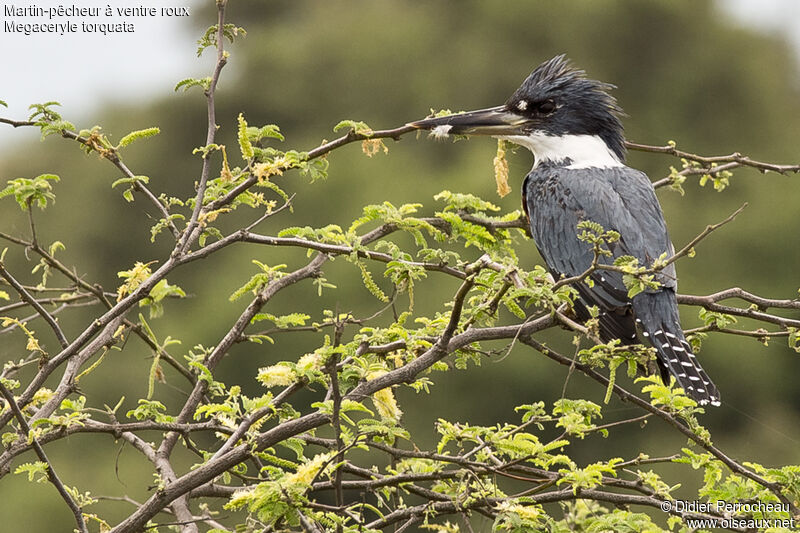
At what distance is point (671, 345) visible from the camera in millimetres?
3236

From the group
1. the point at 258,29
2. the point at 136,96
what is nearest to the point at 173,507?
the point at 136,96

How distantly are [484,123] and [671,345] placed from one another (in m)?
1.17

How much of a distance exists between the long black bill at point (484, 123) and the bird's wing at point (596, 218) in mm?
273

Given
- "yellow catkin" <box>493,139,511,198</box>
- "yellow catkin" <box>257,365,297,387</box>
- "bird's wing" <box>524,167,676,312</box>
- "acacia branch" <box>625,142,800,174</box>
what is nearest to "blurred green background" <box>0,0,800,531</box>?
"bird's wing" <box>524,167,676,312</box>

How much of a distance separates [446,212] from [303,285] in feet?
35.4

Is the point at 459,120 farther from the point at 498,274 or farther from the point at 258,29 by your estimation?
Answer: the point at 258,29

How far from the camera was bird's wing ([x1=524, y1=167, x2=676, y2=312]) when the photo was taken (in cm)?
350

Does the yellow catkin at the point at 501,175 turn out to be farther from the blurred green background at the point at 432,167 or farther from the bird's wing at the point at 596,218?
the blurred green background at the point at 432,167

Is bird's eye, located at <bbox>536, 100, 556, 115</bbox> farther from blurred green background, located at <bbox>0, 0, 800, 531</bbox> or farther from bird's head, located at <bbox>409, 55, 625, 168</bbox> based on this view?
blurred green background, located at <bbox>0, 0, 800, 531</bbox>

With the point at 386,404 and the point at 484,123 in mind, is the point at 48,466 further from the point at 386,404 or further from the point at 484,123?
the point at 484,123

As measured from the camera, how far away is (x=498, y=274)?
2.23 meters

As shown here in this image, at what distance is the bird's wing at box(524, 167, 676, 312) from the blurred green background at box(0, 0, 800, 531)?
23.5 ft

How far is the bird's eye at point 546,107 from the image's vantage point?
13.8ft

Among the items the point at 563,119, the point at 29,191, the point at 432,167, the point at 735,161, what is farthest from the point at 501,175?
the point at 432,167
